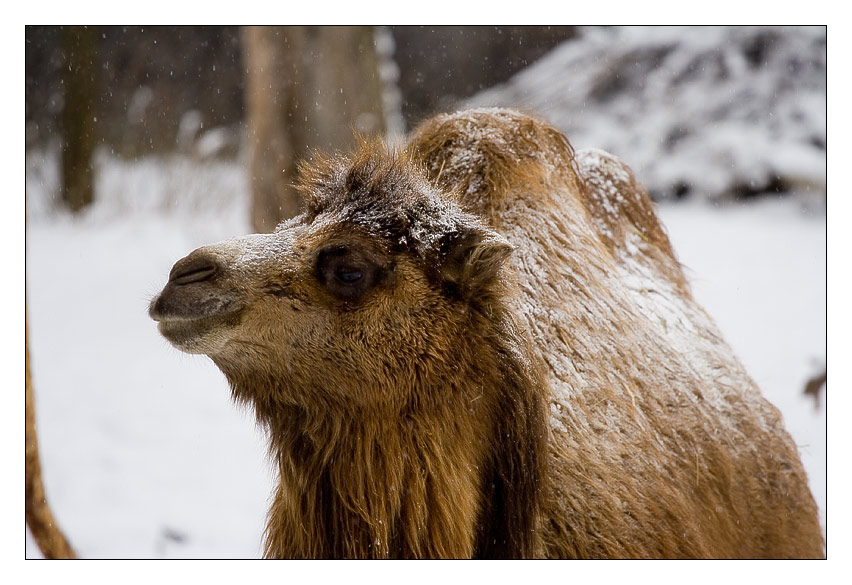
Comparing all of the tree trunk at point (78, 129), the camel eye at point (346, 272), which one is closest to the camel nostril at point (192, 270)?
the camel eye at point (346, 272)

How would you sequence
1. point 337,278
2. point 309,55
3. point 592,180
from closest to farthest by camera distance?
point 337,278
point 592,180
point 309,55

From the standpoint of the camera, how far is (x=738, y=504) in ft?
8.37

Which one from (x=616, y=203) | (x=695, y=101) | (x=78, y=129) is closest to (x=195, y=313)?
(x=616, y=203)

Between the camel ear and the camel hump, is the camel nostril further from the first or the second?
the camel hump

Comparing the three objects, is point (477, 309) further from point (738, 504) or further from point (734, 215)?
point (734, 215)

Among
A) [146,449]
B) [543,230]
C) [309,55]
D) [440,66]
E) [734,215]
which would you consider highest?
[309,55]

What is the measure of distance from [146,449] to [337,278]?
2384 mm

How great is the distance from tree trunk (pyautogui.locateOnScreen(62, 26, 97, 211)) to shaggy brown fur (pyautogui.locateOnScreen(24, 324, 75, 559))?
1614 mm

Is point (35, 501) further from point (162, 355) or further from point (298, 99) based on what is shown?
point (298, 99)

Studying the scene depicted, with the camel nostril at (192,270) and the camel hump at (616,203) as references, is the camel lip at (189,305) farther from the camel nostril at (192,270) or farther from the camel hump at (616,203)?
the camel hump at (616,203)

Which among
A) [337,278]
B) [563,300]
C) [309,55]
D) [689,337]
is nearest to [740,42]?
[689,337]

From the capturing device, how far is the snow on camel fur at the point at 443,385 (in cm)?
208

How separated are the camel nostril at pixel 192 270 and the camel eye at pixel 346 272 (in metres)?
0.25

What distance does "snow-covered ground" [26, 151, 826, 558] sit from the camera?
3346mm
